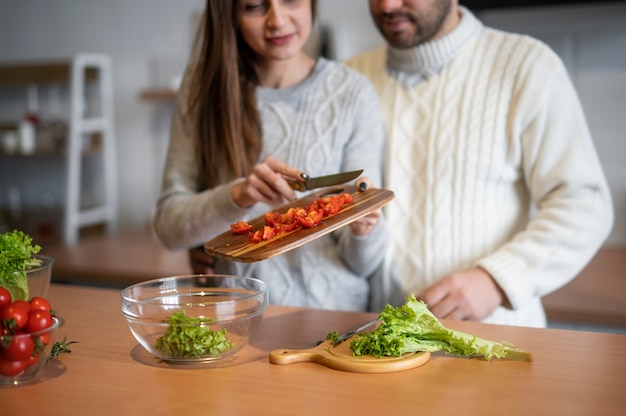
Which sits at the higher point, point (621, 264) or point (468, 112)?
point (468, 112)

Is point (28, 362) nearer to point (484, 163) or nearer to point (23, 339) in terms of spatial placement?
point (23, 339)

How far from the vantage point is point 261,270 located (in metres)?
1.64

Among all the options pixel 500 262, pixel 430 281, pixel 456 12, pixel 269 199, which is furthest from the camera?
pixel 456 12

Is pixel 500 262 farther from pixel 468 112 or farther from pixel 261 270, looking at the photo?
pixel 261 270

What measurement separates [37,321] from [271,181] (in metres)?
0.48

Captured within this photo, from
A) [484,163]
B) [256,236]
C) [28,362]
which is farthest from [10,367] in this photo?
[484,163]

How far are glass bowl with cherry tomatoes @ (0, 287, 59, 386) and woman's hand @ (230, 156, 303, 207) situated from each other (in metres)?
0.45

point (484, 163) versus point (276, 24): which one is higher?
point (276, 24)

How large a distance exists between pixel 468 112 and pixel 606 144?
134 centimetres

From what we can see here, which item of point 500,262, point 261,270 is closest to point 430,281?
point 500,262

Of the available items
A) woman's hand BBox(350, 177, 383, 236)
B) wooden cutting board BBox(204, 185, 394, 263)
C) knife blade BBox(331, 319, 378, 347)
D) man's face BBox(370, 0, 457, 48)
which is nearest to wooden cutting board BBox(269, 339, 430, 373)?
knife blade BBox(331, 319, 378, 347)

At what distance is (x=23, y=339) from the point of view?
0.97m

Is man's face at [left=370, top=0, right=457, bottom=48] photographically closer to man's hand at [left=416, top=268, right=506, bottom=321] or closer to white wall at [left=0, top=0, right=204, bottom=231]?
man's hand at [left=416, top=268, right=506, bottom=321]

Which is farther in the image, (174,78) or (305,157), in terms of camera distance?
(174,78)
